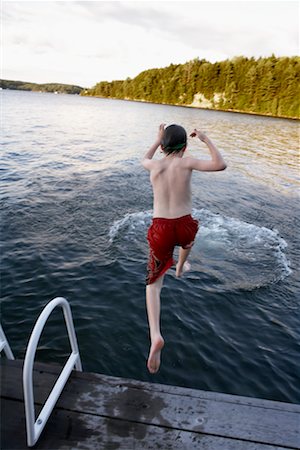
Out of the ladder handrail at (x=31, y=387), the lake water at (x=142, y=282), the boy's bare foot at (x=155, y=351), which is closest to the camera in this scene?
the ladder handrail at (x=31, y=387)

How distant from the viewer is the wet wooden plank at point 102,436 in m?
3.35

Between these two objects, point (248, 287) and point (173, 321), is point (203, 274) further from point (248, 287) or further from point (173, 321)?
point (173, 321)

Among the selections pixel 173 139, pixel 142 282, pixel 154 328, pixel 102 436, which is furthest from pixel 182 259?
pixel 142 282

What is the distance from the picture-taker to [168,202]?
391 centimetres

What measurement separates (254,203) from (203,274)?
8764 mm

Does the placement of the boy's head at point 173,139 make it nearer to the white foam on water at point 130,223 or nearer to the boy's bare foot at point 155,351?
the boy's bare foot at point 155,351

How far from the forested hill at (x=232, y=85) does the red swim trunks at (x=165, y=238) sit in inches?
4356

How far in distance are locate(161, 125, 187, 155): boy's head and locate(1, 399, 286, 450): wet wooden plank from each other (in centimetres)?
292

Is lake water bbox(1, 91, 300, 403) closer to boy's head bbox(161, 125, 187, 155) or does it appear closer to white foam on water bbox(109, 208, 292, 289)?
white foam on water bbox(109, 208, 292, 289)

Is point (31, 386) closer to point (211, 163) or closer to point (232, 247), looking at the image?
point (211, 163)

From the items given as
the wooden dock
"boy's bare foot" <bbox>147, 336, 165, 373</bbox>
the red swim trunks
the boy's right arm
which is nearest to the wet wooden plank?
the wooden dock

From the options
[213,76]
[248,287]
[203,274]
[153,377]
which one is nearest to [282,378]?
[153,377]

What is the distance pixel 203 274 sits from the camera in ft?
32.7

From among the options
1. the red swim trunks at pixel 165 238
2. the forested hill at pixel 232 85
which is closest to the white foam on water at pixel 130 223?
the red swim trunks at pixel 165 238
